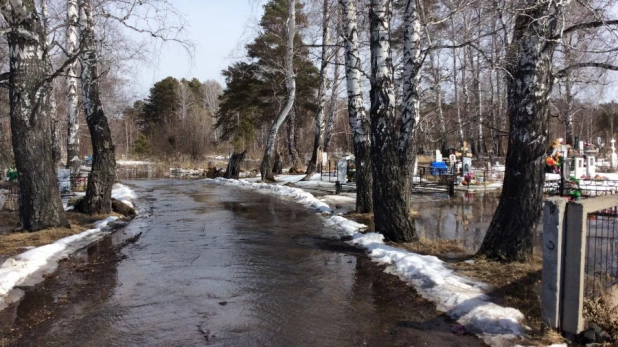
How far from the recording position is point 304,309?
16.7 ft

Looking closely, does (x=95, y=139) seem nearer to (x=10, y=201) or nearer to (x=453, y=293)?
(x=10, y=201)

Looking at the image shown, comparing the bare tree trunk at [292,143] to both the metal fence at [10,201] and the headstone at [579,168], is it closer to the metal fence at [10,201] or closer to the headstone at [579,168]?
the headstone at [579,168]

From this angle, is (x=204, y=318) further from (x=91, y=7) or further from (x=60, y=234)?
(x=91, y=7)

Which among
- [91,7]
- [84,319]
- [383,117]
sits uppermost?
[91,7]

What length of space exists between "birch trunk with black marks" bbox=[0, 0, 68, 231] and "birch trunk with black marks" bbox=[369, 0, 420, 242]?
21.0 feet

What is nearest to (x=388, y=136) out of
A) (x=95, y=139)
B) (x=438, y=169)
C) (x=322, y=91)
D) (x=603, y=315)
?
(x=603, y=315)

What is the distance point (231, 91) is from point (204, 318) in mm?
38187

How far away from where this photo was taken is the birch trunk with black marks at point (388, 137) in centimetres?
834

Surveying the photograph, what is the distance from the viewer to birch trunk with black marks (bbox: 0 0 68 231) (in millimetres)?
8984

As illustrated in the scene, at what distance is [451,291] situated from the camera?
537 cm

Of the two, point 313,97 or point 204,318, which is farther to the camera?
point 313,97

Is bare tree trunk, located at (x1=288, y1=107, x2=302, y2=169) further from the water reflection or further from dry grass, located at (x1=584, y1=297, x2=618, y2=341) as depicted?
dry grass, located at (x1=584, y1=297, x2=618, y2=341)

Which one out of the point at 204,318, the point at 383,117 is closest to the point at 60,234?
the point at 204,318

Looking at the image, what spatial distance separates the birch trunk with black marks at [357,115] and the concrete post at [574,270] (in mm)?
7075
